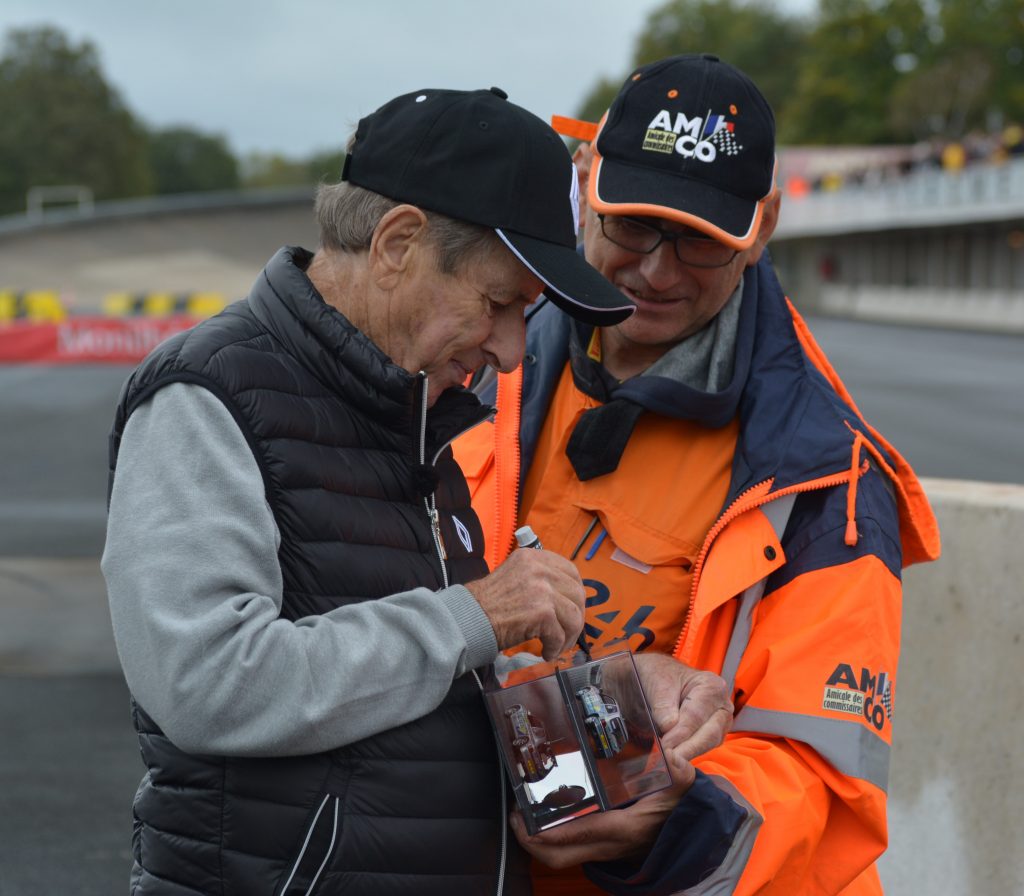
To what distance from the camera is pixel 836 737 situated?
6.86 ft

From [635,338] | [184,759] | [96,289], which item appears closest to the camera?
[184,759]

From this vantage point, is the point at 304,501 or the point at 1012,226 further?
the point at 1012,226

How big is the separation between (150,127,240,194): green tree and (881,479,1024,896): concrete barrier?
133 m

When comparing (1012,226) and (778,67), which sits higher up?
(778,67)

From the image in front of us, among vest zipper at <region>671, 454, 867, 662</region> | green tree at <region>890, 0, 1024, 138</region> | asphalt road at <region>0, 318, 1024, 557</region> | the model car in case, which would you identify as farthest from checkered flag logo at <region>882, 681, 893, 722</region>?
green tree at <region>890, 0, 1024, 138</region>

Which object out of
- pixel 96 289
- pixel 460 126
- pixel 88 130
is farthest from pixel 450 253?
pixel 88 130

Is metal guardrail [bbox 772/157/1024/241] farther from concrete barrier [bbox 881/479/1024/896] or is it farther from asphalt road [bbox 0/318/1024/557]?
concrete barrier [bbox 881/479/1024/896]

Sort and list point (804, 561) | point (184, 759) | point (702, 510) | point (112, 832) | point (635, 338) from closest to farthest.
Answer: point (184, 759) → point (804, 561) → point (702, 510) → point (635, 338) → point (112, 832)

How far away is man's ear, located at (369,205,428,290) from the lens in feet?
5.78

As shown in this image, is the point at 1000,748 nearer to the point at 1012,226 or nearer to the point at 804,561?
the point at 804,561

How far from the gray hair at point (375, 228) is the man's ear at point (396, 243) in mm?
16

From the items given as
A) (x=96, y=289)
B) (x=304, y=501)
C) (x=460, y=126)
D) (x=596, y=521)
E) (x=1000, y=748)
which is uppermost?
(x=460, y=126)

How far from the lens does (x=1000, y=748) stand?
11.2 feet

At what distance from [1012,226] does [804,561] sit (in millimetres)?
44807
